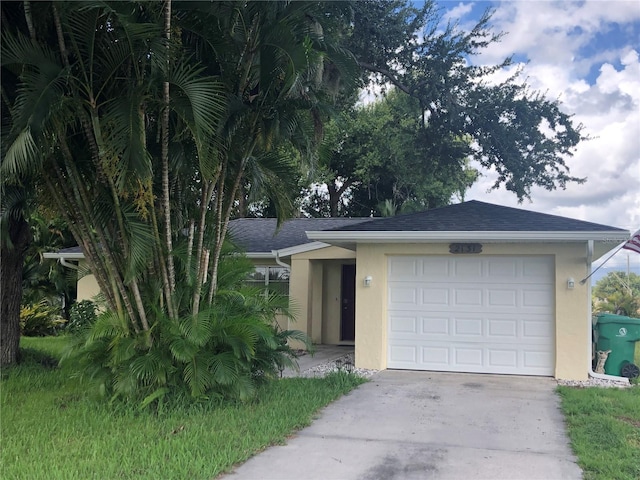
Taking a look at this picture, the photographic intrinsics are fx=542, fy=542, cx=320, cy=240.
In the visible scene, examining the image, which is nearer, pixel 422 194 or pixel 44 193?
pixel 44 193

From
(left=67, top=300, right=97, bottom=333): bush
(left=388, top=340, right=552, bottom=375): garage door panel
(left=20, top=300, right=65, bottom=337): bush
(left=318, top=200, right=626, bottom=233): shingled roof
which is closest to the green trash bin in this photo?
(left=388, top=340, right=552, bottom=375): garage door panel

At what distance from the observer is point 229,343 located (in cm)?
682

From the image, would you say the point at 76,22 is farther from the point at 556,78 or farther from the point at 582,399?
the point at 556,78

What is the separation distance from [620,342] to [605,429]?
4.03 m

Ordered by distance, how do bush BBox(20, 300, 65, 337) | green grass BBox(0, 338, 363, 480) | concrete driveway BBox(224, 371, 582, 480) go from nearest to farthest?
green grass BBox(0, 338, 363, 480) → concrete driveway BBox(224, 371, 582, 480) → bush BBox(20, 300, 65, 337)

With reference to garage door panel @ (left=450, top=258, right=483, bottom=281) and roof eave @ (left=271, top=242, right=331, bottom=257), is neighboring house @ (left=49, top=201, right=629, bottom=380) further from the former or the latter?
roof eave @ (left=271, top=242, right=331, bottom=257)

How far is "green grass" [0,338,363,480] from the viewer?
4.61m

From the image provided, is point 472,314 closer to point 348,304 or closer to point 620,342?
point 620,342

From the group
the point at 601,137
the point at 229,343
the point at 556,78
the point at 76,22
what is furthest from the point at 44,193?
the point at 601,137

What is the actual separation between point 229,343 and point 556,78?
10819 mm

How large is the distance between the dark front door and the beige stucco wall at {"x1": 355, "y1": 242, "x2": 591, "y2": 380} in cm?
452

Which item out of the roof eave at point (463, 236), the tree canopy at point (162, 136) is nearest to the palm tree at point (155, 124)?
the tree canopy at point (162, 136)

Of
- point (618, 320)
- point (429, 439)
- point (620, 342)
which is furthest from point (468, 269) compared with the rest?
point (429, 439)

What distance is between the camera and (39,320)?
16.3 m
